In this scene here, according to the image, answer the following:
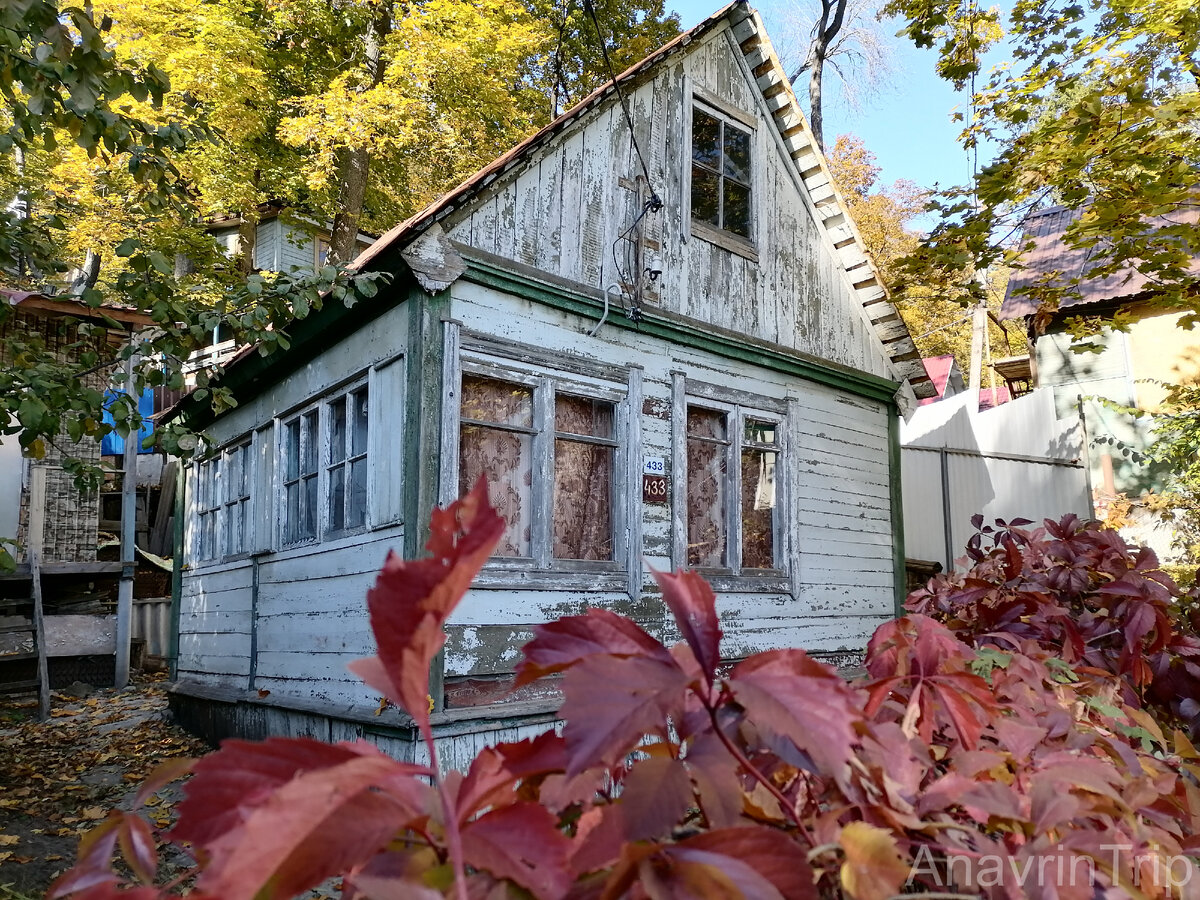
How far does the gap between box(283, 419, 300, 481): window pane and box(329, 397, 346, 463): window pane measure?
2.78 ft

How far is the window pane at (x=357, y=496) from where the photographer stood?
6.85m

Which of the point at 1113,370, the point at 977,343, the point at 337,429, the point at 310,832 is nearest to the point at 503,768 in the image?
the point at 310,832

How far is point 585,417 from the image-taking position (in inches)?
283

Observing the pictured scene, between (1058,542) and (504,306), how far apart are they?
16.0 ft

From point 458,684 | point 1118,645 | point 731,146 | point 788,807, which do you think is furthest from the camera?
point 731,146

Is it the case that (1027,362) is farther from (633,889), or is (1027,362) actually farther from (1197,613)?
(633,889)

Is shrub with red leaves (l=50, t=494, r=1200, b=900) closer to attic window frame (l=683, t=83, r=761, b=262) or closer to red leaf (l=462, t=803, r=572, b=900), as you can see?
red leaf (l=462, t=803, r=572, b=900)

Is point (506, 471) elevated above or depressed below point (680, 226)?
below

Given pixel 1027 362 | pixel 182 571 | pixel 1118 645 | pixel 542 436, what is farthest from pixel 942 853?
pixel 1027 362

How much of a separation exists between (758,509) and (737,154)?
11.9 ft

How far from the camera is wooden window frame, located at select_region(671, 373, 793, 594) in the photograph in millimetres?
7664

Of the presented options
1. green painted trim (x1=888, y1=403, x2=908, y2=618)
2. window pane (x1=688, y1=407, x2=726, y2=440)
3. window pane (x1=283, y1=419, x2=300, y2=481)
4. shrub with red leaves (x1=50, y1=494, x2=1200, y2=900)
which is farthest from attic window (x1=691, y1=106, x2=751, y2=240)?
shrub with red leaves (x1=50, y1=494, x2=1200, y2=900)

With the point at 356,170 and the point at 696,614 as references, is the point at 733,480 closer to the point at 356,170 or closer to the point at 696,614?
the point at 696,614

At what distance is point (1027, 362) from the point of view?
75.9 feet
